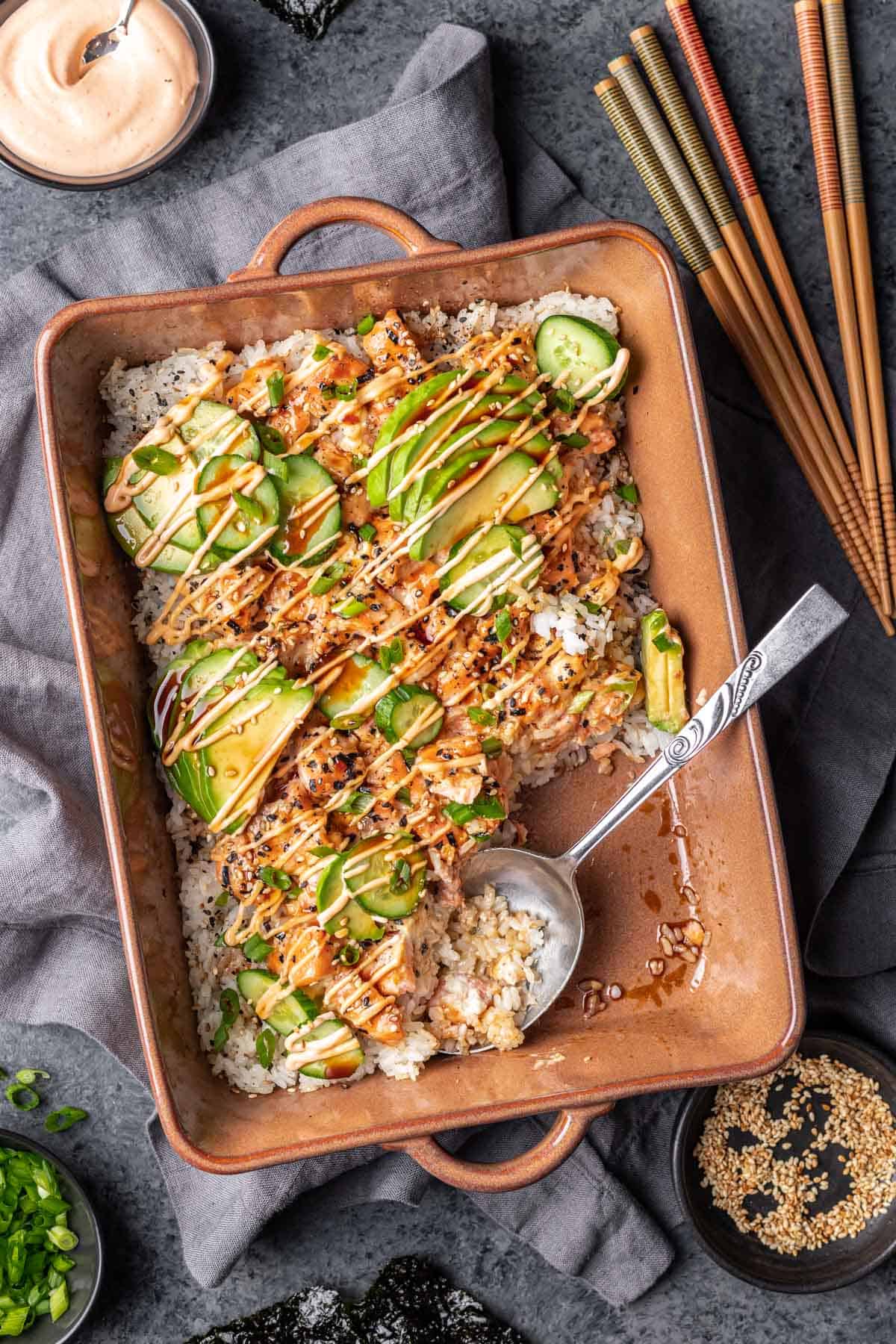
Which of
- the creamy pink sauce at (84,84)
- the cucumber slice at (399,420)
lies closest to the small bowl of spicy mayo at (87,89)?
the creamy pink sauce at (84,84)

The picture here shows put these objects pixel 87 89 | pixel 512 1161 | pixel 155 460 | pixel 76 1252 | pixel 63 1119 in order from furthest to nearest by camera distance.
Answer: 1. pixel 63 1119
2. pixel 76 1252
3. pixel 87 89
4. pixel 155 460
5. pixel 512 1161

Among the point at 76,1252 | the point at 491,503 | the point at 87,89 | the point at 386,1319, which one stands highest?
the point at 87,89

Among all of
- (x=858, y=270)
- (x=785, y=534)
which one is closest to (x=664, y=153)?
(x=858, y=270)

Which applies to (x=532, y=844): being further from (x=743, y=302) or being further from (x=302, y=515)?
(x=743, y=302)

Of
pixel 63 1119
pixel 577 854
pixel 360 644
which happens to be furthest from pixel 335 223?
pixel 63 1119

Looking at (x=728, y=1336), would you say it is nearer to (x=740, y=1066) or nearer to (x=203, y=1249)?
(x=740, y=1066)

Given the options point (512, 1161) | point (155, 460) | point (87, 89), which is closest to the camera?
point (512, 1161)
